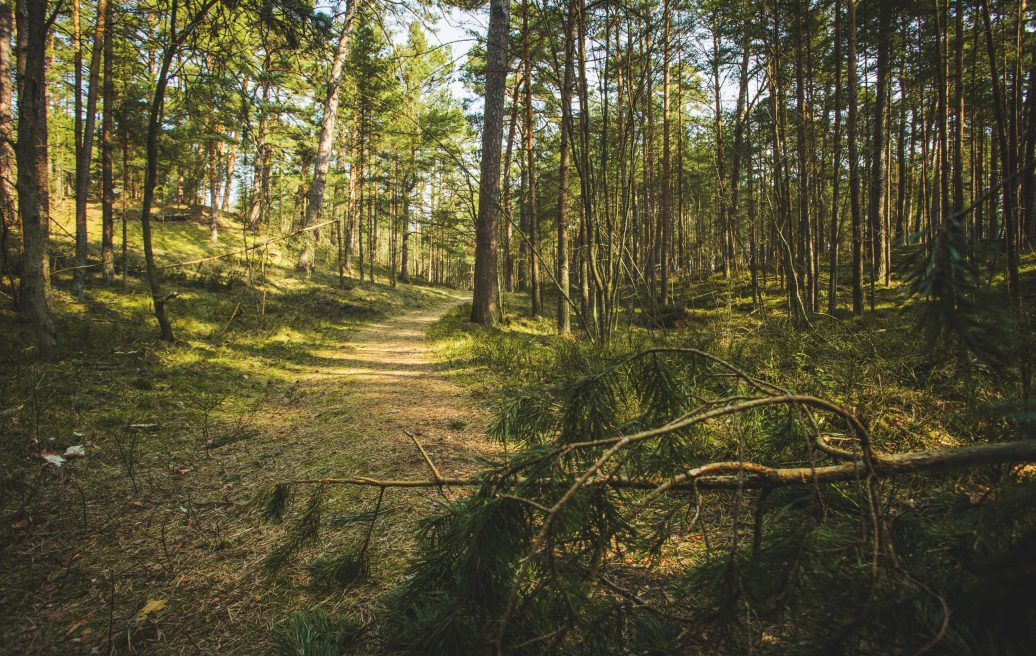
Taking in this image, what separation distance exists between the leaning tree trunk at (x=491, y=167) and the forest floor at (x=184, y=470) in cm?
362

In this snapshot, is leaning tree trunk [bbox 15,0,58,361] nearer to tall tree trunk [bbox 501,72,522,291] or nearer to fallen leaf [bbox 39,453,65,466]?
fallen leaf [bbox 39,453,65,466]

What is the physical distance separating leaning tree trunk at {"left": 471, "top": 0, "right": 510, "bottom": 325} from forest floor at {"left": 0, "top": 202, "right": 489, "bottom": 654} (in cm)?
362

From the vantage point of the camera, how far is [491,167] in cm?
1005

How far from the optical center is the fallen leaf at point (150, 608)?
1959 millimetres

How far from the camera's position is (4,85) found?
25.6 ft

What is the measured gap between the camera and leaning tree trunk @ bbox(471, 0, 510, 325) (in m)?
9.45

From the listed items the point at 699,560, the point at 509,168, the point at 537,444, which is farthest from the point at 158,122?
the point at 509,168

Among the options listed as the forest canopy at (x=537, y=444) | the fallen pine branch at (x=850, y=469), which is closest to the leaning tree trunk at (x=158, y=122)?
the forest canopy at (x=537, y=444)

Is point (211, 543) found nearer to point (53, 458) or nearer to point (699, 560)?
point (53, 458)

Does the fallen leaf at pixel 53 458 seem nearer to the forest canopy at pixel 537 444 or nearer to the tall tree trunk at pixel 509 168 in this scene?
the forest canopy at pixel 537 444

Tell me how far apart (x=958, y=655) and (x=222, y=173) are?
34052 millimetres

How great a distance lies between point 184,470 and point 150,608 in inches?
78.9

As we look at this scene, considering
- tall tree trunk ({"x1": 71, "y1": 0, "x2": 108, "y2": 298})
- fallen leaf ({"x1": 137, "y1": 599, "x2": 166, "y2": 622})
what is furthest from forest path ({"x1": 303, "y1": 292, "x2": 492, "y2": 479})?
tall tree trunk ({"x1": 71, "y1": 0, "x2": 108, "y2": 298})

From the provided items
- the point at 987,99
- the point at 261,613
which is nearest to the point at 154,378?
the point at 261,613
